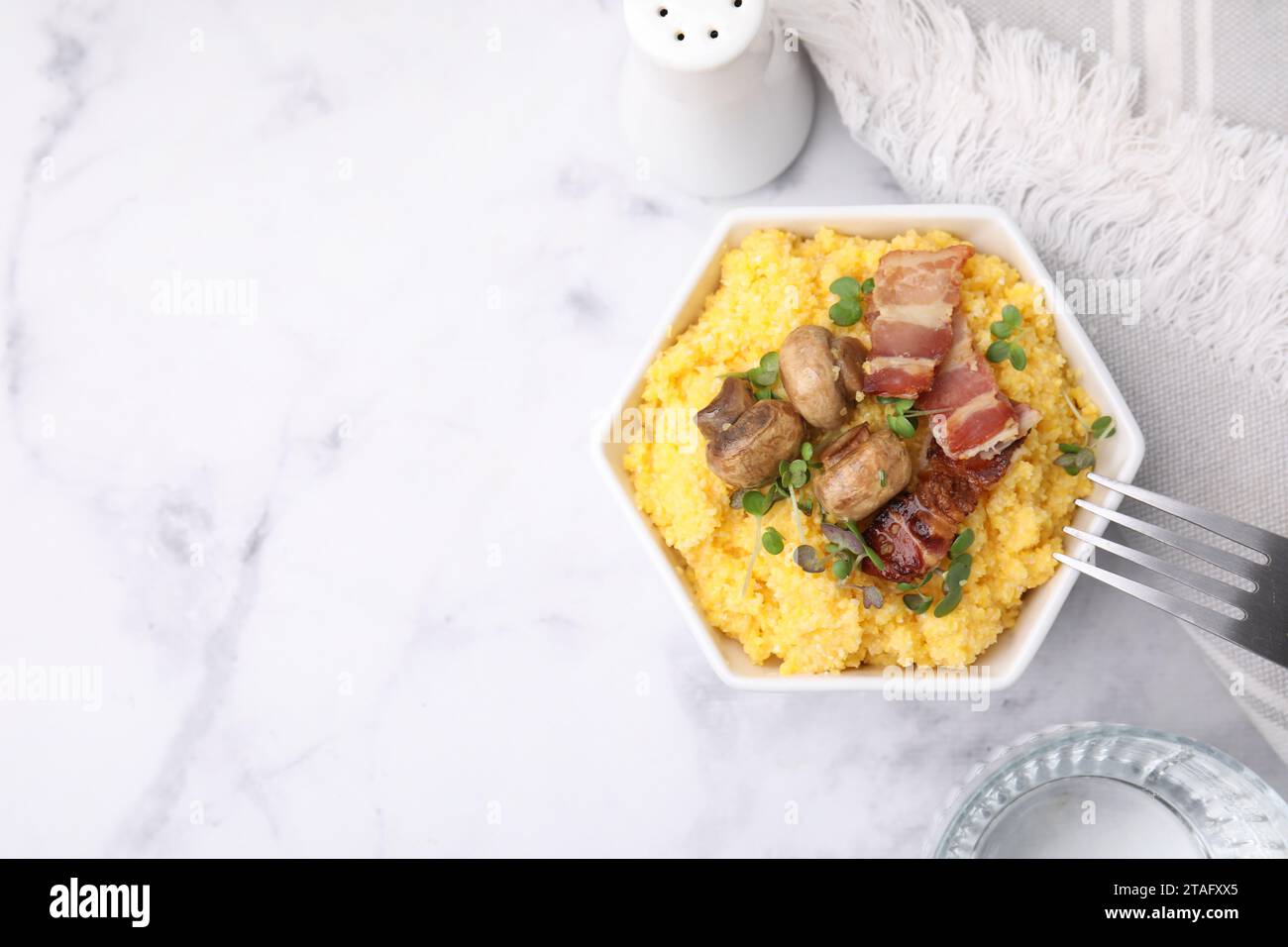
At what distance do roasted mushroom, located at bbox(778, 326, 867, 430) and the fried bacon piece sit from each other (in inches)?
5.9

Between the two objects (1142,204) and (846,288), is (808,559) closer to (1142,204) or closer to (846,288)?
(846,288)

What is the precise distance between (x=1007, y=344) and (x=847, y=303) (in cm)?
23

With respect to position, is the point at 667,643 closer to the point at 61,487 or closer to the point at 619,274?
the point at 619,274

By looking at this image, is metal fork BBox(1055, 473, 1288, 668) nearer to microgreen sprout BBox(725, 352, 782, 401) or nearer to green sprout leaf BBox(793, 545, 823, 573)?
green sprout leaf BBox(793, 545, 823, 573)

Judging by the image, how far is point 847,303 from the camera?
67.1 inches

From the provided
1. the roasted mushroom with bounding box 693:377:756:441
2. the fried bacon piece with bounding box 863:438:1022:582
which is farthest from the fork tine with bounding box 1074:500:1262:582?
the roasted mushroom with bounding box 693:377:756:441

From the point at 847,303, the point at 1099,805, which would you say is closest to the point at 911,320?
the point at 847,303

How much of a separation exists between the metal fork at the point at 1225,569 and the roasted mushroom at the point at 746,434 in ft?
1.45

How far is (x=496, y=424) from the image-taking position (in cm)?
211

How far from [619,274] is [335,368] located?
1.80 ft

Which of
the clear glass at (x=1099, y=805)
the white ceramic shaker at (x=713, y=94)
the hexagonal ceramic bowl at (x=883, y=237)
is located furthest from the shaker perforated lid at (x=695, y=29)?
the clear glass at (x=1099, y=805)

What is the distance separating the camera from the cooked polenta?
5.53ft

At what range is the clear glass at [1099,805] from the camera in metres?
1.83

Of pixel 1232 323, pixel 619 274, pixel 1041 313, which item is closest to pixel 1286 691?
pixel 1232 323
